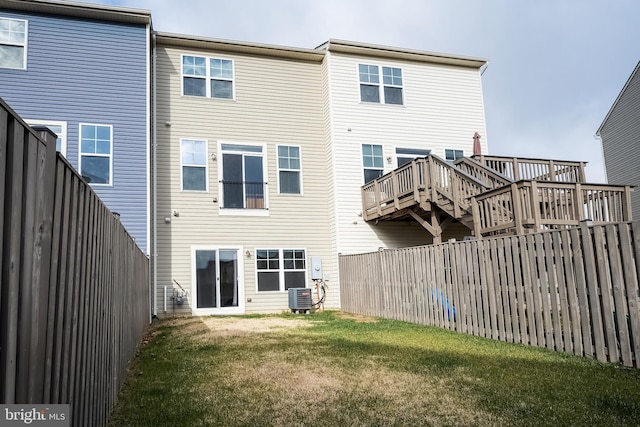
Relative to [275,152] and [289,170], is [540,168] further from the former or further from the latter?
[275,152]

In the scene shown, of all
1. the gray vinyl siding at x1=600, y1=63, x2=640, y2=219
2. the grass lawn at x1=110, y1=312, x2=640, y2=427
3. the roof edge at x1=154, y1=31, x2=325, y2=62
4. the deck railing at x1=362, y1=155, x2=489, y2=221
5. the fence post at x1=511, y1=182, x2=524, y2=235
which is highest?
the roof edge at x1=154, y1=31, x2=325, y2=62

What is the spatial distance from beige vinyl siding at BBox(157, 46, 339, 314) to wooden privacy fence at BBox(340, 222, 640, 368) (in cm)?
482

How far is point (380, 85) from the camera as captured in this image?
1555cm

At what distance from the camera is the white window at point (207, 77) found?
560 inches

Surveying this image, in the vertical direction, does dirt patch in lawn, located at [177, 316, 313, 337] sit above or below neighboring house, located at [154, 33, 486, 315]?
below

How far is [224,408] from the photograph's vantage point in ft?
13.3

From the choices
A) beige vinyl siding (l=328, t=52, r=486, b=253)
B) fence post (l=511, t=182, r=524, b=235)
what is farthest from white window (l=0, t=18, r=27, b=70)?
fence post (l=511, t=182, r=524, b=235)

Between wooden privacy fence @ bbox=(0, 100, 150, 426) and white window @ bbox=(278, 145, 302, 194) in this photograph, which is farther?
white window @ bbox=(278, 145, 302, 194)

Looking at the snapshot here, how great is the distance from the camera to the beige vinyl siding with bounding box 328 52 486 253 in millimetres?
14664

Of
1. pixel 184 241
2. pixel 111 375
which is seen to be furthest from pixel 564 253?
pixel 184 241

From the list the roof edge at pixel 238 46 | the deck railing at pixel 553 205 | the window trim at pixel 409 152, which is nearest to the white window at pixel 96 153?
the roof edge at pixel 238 46

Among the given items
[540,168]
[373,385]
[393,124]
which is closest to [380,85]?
[393,124]

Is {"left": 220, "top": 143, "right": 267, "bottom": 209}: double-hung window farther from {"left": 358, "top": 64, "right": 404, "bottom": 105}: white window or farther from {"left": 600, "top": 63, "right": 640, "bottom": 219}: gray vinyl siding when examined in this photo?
{"left": 600, "top": 63, "right": 640, "bottom": 219}: gray vinyl siding

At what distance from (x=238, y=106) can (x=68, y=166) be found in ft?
41.0
